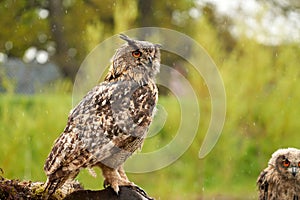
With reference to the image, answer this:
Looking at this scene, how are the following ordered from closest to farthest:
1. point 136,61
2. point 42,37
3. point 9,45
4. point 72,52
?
point 136,61
point 9,45
point 42,37
point 72,52

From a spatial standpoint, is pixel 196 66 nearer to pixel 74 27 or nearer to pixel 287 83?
pixel 287 83

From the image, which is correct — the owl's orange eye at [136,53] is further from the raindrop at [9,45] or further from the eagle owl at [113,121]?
the raindrop at [9,45]

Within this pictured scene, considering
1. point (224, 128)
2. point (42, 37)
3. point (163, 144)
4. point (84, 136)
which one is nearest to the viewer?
point (84, 136)

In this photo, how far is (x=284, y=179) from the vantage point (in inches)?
169

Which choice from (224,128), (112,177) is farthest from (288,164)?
(224,128)

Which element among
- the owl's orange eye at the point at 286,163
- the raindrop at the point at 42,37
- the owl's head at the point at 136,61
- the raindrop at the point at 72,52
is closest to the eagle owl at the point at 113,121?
the owl's head at the point at 136,61

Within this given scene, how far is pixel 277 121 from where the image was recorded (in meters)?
8.12

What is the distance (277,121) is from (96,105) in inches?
207

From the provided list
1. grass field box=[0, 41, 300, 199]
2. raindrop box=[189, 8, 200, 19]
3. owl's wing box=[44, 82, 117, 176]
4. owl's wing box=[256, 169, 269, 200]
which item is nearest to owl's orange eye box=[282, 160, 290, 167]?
owl's wing box=[256, 169, 269, 200]

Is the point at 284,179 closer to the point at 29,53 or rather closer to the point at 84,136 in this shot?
the point at 84,136

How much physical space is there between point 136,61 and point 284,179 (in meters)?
1.58

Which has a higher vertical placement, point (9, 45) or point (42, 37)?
point (42, 37)

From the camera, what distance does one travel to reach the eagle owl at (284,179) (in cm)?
425

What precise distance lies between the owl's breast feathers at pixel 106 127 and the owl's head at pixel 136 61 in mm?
44
